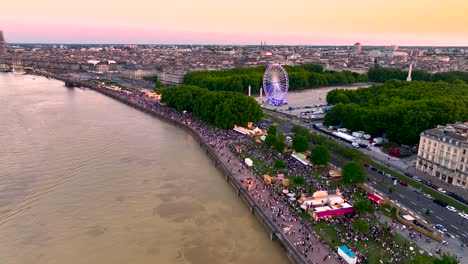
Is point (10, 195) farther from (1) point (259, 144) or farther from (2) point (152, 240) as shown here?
(1) point (259, 144)

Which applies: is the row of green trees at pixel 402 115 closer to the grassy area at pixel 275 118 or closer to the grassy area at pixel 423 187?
the grassy area at pixel 275 118

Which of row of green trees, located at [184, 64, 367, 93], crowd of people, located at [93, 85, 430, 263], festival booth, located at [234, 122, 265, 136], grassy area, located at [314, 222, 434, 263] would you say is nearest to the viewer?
grassy area, located at [314, 222, 434, 263]

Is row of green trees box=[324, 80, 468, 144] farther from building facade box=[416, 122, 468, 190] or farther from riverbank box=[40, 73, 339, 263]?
riverbank box=[40, 73, 339, 263]

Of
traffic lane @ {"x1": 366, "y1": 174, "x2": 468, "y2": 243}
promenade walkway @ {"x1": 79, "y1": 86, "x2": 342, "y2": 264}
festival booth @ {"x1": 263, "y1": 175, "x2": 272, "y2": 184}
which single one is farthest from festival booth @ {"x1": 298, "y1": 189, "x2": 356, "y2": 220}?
traffic lane @ {"x1": 366, "y1": 174, "x2": 468, "y2": 243}

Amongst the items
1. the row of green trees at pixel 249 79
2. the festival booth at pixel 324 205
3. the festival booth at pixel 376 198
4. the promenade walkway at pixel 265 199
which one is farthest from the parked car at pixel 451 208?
the row of green trees at pixel 249 79

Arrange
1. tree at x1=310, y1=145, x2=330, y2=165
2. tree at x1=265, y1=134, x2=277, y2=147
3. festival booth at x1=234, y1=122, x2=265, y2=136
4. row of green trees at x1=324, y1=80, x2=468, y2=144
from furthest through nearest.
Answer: festival booth at x1=234, y1=122, x2=265, y2=136
row of green trees at x1=324, y1=80, x2=468, y2=144
tree at x1=265, y1=134, x2=277, y2=147
tree at x1=310, y1=145, x2=330, y2=165

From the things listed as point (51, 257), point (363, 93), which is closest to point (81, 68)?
point (363, 93)

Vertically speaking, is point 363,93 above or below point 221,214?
above
